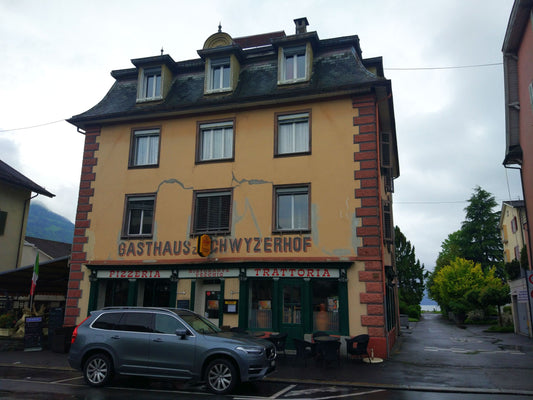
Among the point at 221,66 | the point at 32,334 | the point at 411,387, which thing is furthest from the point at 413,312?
the point at 411,387

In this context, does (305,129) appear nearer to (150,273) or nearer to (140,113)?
(140,113)

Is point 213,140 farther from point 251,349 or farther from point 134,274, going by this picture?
point 251,349

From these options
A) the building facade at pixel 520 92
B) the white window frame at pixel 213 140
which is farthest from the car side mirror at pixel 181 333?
the building facade at pixel 520 92

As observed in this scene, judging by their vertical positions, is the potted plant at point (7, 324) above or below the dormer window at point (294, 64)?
below

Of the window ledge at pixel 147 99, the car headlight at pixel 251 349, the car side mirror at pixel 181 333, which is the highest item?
the window ledge at pixel 147 99

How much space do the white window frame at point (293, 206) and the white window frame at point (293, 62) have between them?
4.52 meters

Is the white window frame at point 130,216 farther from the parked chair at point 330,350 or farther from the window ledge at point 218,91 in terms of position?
the parked chair at point 330,350

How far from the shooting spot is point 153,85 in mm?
20297

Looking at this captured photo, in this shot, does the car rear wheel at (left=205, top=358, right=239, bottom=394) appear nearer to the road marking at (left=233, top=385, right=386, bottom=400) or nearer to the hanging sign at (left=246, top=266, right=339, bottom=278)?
the road marking at (left=233, top=385, right=386, bottom=400)

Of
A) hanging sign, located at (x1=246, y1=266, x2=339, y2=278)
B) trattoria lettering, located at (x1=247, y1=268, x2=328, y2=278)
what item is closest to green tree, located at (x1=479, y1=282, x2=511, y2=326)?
hanging sign, located at (x1=246, y1=266, x2=339, y2=278)

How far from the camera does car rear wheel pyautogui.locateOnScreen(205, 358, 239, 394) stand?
9.42 meters

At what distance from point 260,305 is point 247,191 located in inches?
174

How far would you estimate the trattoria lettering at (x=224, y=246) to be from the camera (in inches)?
643

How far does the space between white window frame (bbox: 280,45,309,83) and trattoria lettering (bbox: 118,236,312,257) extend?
6611 millimetres
